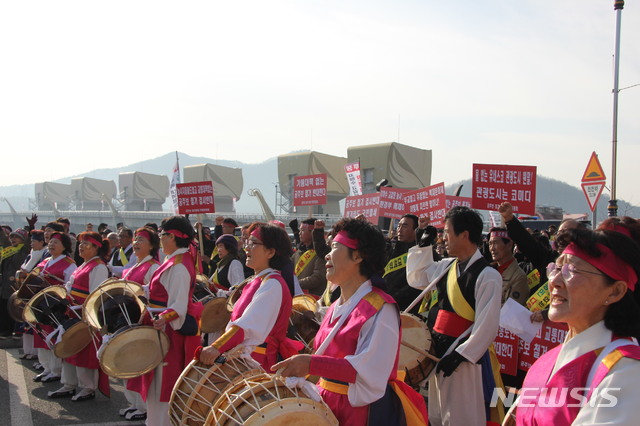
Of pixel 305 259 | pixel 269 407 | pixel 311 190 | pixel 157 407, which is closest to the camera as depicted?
pixel 269 407

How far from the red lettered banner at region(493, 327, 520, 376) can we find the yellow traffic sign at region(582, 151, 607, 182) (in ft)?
23.1

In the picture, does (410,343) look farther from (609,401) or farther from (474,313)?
(609,401)

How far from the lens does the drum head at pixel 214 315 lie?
6680mm

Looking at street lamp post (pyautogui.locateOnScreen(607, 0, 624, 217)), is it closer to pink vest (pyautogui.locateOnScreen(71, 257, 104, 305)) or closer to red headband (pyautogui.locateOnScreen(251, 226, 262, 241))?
red headband (pyautogui.locateOnScreen(251, 226, 262, 241))

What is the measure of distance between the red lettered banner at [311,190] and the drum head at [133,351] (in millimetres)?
8151

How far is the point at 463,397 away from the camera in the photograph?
4328mm

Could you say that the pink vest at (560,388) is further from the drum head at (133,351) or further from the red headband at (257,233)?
the drum head at (133,351)

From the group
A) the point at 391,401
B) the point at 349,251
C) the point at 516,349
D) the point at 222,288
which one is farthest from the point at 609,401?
the point at 222,288

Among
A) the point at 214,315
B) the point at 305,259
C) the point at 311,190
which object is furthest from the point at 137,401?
the point at 311,190

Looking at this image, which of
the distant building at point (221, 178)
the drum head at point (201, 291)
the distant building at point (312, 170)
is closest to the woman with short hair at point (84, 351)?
the drum head at point (201, 291)

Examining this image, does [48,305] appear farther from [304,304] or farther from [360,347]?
[360,347]

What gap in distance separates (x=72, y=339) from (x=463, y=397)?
497 centimetres

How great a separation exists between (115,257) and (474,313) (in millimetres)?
7407

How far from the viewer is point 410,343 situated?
434cm
